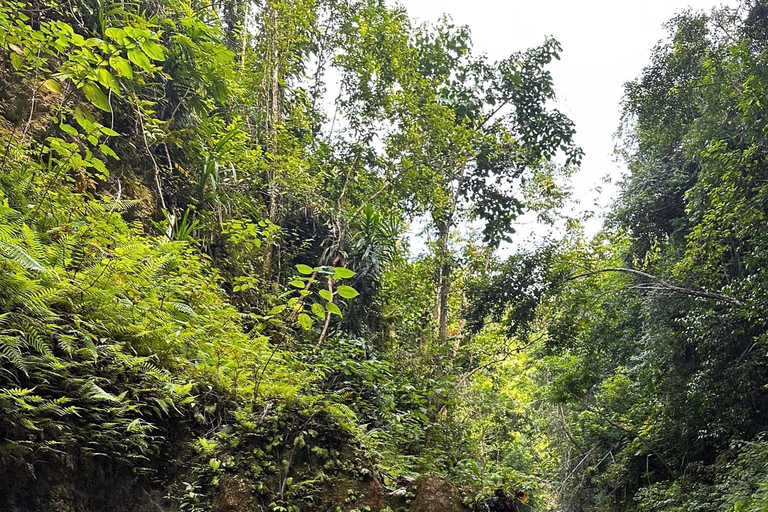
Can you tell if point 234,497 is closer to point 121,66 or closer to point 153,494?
point 153,494

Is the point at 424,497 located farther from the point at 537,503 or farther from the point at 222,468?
the point at 537,503

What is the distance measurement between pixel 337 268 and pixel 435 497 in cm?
171

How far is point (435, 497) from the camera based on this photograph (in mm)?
2754

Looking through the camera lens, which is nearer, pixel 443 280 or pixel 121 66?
pixel 121 66

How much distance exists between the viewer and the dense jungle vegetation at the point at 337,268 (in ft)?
7.09

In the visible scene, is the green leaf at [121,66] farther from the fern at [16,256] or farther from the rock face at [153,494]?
the rock face at [153,494]

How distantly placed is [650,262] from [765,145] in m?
4.91

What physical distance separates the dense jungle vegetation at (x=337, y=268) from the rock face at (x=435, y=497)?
0.06 meters

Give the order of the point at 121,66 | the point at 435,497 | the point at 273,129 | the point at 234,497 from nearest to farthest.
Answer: the point at 121,66
the point at 234,497
the point at 435,497
the point at 273,129

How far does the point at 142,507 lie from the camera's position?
2010 mm

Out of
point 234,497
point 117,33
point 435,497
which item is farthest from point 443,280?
point 117,33

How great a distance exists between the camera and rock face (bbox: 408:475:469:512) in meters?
2.72

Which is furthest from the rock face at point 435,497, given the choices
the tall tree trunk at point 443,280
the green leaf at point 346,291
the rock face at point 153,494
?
the tall tree trunk at point 443,280

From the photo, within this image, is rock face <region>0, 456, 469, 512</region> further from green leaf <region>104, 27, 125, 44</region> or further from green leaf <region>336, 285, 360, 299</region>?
green leaf <region>104, 27, 125, 44</region>
